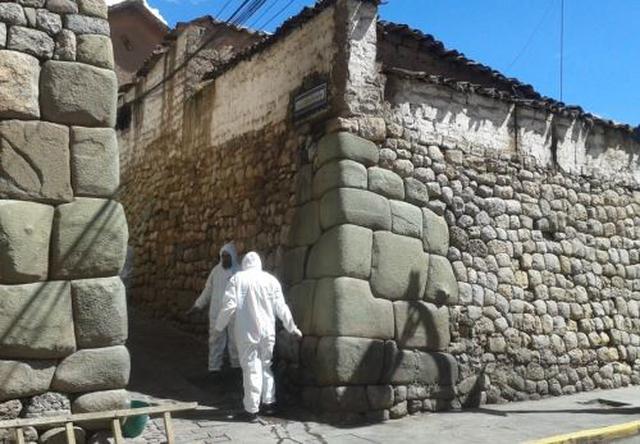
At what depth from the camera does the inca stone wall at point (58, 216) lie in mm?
4211

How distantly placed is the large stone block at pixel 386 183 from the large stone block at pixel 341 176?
112 mm

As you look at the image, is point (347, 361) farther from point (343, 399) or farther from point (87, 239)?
point (87, 239)

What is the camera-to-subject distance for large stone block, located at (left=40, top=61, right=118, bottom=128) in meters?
4.44

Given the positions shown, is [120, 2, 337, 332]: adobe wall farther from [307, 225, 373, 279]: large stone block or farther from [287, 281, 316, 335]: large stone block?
[307, 225, 373, 279]: large stone block

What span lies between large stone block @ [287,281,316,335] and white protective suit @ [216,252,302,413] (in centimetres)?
36

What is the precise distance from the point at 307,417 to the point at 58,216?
295 cm

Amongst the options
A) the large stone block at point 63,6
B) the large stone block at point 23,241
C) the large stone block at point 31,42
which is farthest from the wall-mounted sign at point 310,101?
the large stone block at point 23,241

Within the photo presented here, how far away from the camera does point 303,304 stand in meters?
6.62

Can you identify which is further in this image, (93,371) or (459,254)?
(459,254)

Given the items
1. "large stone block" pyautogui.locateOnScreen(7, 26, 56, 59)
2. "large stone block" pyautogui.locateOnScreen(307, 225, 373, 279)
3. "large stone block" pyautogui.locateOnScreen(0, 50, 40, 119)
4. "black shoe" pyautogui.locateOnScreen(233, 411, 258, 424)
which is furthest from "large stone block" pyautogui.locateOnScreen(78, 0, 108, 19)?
"black shoe" pyautogui.locateOnScreen(233, 411, 258, 424)

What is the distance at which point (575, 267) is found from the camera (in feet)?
27.8

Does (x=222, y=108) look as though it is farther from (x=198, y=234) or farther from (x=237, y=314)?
(x=237, y=314)

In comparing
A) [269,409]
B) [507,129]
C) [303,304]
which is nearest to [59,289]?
[269,409]

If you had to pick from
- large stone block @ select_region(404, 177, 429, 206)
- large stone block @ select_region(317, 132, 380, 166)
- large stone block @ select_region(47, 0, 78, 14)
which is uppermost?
large stone block @ select_region(47, 0, 78, 14)
